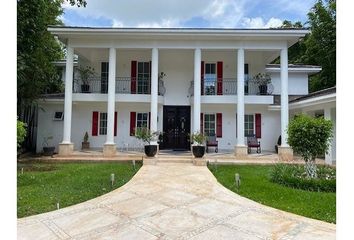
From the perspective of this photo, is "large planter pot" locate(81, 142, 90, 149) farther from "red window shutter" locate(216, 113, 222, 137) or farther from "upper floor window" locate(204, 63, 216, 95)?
"red window shutter" locate(216, 113, 222, 137)

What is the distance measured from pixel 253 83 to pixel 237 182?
31.0 feet

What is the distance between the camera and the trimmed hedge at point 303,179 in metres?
6.97

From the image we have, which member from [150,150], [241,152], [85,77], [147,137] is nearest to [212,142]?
[241,152]

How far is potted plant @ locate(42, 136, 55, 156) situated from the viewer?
13.7 metres

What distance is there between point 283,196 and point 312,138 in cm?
250

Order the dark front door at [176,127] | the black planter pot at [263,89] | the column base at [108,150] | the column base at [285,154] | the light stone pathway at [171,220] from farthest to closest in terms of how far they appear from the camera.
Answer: the dark front door at [176,127]
the black planter pot at [263,89]
the column base at [108,150]
the column base at [285,154]
the light stone pathway at [171,220]

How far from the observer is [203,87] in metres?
15.2

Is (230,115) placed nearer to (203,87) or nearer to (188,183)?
(203,87)

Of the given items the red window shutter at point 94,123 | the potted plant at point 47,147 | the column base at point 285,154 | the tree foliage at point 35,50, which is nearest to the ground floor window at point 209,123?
the column base at point 285,154

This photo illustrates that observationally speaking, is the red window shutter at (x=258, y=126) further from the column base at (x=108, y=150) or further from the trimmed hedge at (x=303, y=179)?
the column base at (x=108, y=150)

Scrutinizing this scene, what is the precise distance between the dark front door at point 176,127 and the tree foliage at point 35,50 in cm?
747

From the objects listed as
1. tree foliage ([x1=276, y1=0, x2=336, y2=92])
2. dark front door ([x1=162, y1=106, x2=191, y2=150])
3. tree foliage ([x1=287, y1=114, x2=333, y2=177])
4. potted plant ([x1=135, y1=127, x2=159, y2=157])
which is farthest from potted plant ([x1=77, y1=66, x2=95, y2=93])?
tree foliage ([x1=276, y1=0, x2=336, y2=92])
